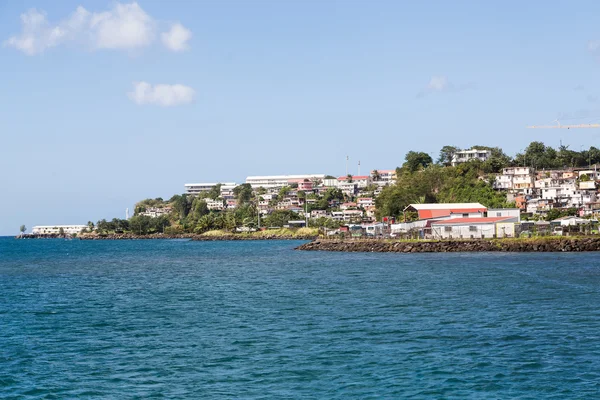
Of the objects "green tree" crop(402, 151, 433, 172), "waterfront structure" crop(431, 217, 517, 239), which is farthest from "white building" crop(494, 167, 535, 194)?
"waterfront structure" crop(431, 217, 517, 239)

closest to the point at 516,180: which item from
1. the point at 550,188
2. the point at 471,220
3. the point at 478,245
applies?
the point at 550,188

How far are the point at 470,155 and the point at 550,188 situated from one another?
1659 inches

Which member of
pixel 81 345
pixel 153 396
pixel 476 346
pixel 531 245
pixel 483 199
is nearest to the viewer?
pixel 153 396

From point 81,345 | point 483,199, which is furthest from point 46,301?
point 483,199

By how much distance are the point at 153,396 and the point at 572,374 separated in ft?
38.1

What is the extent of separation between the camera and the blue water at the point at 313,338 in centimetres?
1897

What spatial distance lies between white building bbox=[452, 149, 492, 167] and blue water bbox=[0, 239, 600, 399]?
11266 centimetres

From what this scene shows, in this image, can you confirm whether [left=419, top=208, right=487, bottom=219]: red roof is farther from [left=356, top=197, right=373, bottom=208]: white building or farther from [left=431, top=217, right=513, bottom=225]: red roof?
[left=356, top=197, right=373, bottom=208]: white building

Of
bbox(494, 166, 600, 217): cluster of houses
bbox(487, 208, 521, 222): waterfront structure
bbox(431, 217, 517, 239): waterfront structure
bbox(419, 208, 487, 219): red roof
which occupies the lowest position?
bbox(431, 217, 517, 239): waterfront structure

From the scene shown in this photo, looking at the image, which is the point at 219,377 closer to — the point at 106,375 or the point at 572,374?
the point at 106,375

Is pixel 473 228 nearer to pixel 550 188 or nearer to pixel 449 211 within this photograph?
pixel 449 211

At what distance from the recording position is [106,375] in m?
20.6

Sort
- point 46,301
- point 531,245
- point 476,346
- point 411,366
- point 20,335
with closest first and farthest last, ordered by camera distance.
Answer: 1. point 411,366
2. point 476,346
3. point 20,335
4. point 46,301
5. point 531,245

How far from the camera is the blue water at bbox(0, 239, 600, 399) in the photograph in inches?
747
